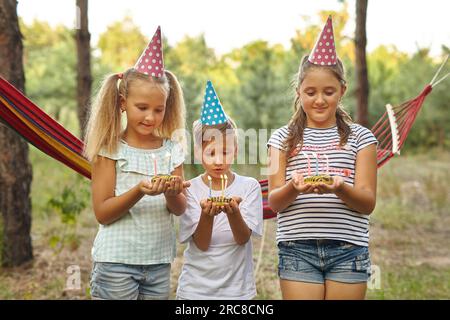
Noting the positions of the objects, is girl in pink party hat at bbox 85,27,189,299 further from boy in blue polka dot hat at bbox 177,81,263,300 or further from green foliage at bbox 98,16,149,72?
green foliage at bbox 98,16,149,72

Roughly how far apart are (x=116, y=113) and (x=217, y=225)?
0.57 meters

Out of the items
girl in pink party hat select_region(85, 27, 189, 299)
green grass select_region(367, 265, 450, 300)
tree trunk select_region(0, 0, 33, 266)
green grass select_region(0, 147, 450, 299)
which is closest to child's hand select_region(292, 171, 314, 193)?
girl in pink party hat select_region(85, 27, 189, 299)

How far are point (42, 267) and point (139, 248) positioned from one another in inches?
106

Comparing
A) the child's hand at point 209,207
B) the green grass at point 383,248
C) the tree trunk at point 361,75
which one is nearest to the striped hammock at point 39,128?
the child's hand at point 209,207

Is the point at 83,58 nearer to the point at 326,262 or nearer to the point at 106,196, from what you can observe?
the point at 106,196

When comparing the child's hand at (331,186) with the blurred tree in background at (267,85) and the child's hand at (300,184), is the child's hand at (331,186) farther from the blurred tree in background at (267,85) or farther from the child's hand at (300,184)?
the blurred tree in background at (267,85)

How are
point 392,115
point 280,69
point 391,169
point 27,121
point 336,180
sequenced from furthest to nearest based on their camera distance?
point 280,69 < point 391,169 < point 392,115 < point 27,121 < point 336,180

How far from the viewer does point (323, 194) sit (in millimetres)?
2172

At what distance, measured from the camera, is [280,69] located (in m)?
14.0

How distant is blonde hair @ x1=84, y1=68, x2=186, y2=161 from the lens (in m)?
2.23

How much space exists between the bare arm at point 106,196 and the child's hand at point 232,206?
0.98 ft

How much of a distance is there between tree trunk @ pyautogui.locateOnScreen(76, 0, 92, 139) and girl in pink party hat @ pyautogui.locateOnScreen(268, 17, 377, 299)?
385cm

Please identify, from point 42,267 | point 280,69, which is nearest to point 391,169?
point 280,69
